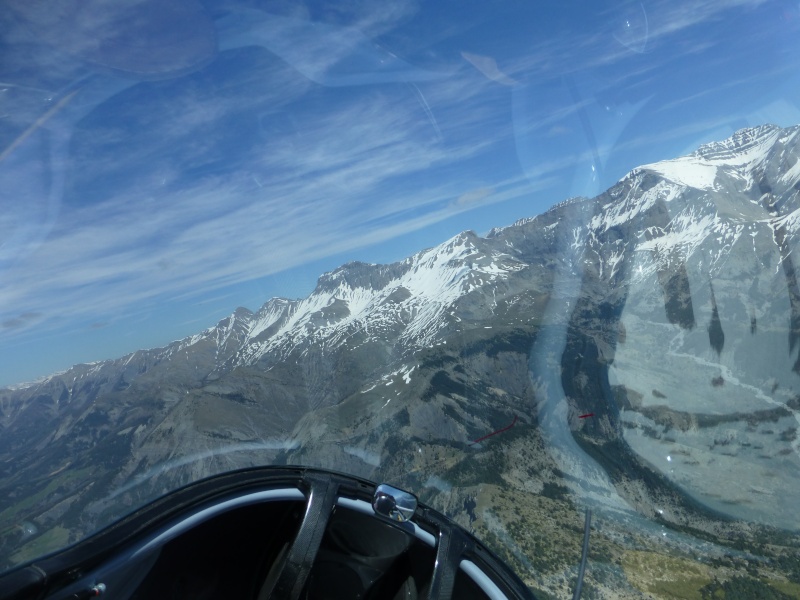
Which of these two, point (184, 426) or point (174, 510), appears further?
point (184, 426)

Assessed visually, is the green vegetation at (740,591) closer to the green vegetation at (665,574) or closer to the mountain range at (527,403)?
the green vegetation at (665,574)

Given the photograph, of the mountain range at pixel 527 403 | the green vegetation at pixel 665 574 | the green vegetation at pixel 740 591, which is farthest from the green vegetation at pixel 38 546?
the green vegetation at pixel 740 591

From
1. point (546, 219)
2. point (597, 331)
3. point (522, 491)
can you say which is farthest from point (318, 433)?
point (546, 219)

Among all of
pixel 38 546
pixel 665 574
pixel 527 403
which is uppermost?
pixel 38 546

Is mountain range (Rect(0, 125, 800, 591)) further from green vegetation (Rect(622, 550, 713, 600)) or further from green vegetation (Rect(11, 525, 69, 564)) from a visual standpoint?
green vegetation (Rect(622, 550, 713, 600))

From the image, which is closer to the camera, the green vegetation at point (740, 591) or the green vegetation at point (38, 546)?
the green vegetation at point (38, 546)

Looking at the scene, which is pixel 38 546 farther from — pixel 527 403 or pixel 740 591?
pixel 527 403

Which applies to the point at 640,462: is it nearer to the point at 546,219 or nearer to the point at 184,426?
the point at 184,426

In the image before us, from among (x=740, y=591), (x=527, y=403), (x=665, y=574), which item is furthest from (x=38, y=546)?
(x=527, y=403)

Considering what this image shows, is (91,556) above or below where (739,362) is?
above
